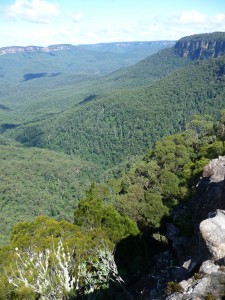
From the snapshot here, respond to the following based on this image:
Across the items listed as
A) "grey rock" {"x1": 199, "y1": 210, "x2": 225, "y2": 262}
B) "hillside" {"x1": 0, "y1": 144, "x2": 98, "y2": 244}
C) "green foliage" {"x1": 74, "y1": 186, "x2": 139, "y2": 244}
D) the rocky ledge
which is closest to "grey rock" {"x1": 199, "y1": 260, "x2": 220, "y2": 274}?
the rocky ledge

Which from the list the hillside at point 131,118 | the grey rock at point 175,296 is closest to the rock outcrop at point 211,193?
the grey rock at point 175,296

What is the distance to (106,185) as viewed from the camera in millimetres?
63125

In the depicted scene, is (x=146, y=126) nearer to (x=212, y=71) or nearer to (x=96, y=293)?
(x=212, y=71)

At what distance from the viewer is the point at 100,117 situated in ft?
602

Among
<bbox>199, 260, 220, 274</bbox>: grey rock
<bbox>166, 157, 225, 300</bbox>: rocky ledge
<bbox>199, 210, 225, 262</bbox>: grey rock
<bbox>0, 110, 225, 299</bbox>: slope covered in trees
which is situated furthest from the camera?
<bbox>0, 110, 225, 299</bbox>: slope covered in trees

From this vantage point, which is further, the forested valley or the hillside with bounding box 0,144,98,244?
the hillside with bounding box 0,144,98,244

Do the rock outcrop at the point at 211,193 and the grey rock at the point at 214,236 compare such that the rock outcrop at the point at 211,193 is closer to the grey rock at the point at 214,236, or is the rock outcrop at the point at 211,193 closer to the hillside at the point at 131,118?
the grey rock at the point at 214,236

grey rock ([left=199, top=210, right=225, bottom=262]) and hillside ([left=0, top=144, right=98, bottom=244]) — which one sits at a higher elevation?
grey rock ([left=199, top=210, right=225, bottom=262])

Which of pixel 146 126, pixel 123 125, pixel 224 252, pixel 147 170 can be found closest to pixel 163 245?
pixel 224 252

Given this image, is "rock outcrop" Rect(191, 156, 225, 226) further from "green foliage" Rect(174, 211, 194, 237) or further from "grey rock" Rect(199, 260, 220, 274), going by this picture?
"grey rock" Rect(199, 260, 220, 274)

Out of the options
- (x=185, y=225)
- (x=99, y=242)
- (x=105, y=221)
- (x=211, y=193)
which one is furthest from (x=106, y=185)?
(x=211, y=193)

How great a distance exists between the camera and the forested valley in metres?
19.9

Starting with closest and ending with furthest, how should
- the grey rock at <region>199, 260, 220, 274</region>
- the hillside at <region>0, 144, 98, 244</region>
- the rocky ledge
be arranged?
the rocky ledge < the grey rock at <region>199, 260, 220, 274</region> < the hillside at <region>0, 144, 98, 244</region>

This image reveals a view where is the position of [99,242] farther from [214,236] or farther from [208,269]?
[208,269]
